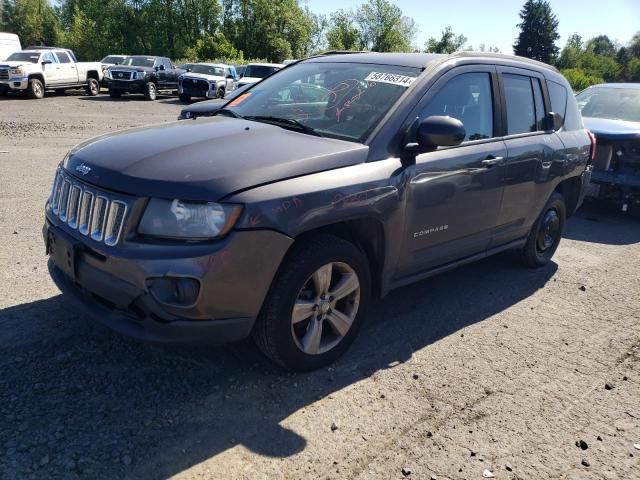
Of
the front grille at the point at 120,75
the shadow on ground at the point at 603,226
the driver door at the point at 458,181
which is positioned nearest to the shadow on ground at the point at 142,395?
the driver door at the point at 458,181

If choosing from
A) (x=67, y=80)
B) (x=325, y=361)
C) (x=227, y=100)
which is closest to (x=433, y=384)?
(x=325, y=361)

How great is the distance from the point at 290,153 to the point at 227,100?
6.54 feet

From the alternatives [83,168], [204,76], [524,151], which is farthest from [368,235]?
[204,76]

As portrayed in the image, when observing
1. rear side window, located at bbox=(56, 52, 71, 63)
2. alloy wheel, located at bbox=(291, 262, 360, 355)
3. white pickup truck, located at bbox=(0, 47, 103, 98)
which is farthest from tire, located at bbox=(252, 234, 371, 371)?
rear side window, located at bbox=(56, 52, 71, 63)

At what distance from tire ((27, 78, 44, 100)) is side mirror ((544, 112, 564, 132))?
21.2 m

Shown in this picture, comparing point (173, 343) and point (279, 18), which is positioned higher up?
point (279, 18)

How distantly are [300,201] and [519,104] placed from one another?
2703mm

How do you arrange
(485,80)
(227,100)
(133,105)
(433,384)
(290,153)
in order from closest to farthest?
(290,153) → (433,384) → (485,80) → (227,100) → (133,105)

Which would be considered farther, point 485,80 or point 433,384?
point 485,80

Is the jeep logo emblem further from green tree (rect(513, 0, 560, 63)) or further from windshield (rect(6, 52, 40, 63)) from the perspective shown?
green tree (rect(513, 0, 560, 63))

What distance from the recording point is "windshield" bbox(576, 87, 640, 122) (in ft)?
28.8

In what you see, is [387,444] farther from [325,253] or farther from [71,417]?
[71,417]

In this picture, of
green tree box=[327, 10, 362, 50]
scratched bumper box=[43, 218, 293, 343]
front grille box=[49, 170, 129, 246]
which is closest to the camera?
scratched bumper box=[43, 218, 293, 343]

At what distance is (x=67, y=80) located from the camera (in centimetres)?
2278
